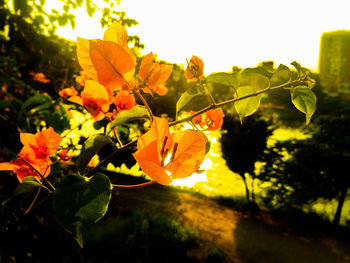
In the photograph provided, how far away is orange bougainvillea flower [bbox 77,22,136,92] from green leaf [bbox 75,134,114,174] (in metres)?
0.13

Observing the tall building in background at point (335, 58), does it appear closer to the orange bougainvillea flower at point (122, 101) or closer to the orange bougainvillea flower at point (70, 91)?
the orange bougainvillea flower at point (70, 91)

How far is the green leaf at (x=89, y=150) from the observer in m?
0.48

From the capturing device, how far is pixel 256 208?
575cm

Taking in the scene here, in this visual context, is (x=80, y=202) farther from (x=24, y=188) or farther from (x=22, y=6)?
(x=22, y=6)

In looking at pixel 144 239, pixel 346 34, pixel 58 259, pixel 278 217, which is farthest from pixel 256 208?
pixel 346 34

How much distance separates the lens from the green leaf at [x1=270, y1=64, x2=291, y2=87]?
22.1 inches

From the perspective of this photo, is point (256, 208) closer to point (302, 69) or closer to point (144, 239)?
point (144, 239)

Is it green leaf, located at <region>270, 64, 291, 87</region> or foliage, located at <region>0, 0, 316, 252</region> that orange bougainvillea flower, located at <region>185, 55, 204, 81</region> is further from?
green leaf, located at <region>270, 64, 291, 87</region>

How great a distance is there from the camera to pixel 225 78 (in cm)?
57

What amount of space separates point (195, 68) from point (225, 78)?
84mm

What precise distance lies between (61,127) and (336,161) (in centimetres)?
515

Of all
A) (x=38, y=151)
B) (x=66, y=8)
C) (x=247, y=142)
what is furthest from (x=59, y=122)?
(x=247, y=142)

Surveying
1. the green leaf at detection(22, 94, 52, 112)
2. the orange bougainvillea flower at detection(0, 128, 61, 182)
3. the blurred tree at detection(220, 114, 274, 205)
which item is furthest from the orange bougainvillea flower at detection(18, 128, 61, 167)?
the blurred tree at detection(220, 114, 274, 205)

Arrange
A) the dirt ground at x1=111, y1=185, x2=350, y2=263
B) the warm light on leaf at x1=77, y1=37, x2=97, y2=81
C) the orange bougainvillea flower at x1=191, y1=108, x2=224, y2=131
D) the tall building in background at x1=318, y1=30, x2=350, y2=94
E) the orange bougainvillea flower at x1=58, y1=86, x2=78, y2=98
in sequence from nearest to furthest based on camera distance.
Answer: the warm light on leaf at x1=77, y1=37, x2=97, y2=81 → the orange bougainvillea flower at x1=191, y1=108, x2=224, y2=131 → the orange bougainvillea flower at x1=58, y1=86, x2=78, y2=98 → the dirt ground at x1=111, y1=185, x2=350, y2=263 → the tall building in background at x1=318, y1=30, x2=350, y2=94
